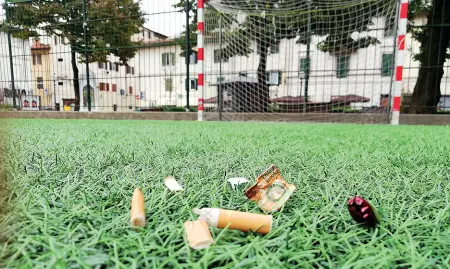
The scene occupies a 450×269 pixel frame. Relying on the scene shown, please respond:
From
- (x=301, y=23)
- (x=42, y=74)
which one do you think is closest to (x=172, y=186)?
(x=301, y=23)

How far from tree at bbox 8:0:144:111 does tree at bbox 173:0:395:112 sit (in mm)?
1898

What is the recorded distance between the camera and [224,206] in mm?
535

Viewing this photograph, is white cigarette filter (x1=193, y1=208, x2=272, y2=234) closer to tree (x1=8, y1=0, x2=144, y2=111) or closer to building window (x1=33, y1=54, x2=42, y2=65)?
tree (x1=8, y1=0, x2=144, y2=111)

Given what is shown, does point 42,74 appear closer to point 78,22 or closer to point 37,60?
point 37,60

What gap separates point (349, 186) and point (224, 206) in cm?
31

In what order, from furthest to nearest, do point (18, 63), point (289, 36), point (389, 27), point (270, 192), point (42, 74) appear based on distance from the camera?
point (42, 74)
point (18, 63)
point (289, 36)
point (389, 27)
point (270, 192)

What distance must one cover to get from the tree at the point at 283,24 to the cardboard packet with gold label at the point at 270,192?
447cm

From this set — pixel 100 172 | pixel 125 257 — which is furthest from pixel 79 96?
pixel 125 257

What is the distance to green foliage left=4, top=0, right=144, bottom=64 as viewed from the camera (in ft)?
19.5

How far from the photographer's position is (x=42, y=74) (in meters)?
6.80

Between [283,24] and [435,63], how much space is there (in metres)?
3.25

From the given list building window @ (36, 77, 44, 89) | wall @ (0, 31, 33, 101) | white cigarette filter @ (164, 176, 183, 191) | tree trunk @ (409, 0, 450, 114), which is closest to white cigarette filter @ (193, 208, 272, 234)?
white cigarette filter @ (164, 176, 183, 191)

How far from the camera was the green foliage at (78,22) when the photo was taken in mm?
5941

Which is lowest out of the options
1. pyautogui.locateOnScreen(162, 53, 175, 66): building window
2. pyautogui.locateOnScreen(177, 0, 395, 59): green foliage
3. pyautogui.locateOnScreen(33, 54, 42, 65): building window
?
pyautogui.locateOnScreen(33, 54, 42, 65): building window
